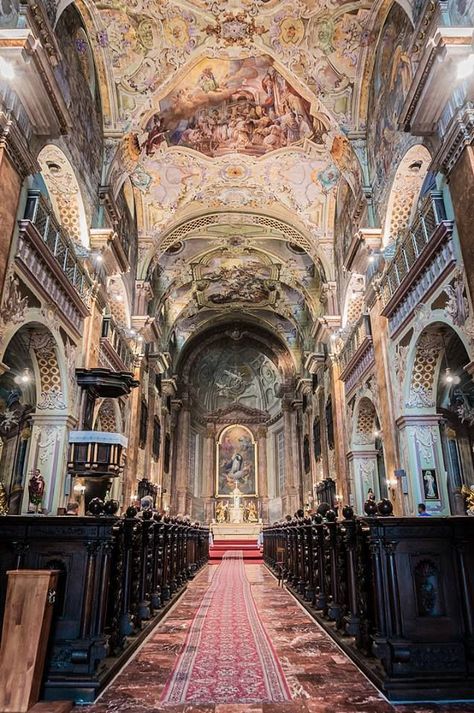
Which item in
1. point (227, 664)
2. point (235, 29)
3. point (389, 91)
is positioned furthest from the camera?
point (235, 29)

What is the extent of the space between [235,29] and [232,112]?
9.24 ft

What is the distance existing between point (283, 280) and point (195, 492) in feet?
42.4

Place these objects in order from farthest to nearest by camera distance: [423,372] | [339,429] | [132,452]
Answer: [339,429] → [132,452] → [423,372]

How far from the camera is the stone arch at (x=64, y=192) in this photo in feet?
32.5

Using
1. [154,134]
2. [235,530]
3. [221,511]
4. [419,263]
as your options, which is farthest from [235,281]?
[419,263]

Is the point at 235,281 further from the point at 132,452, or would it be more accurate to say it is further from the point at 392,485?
the point at 392,485

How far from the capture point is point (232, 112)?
14.5m

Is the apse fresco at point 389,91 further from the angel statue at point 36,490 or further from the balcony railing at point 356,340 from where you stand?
the angel statue at point 36,490

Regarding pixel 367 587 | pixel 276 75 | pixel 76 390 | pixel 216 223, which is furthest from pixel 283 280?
pixel 367 587

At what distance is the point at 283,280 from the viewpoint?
896 inches

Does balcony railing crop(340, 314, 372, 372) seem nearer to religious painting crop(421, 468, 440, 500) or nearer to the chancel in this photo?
the chancel

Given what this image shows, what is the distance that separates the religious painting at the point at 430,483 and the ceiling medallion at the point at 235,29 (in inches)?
405

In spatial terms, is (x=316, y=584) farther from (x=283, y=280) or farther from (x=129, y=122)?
(x=283, y=280)

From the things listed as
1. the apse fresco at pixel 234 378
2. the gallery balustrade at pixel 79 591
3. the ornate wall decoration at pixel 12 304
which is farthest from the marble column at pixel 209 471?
the gallery balustrade at pixel 79 591
